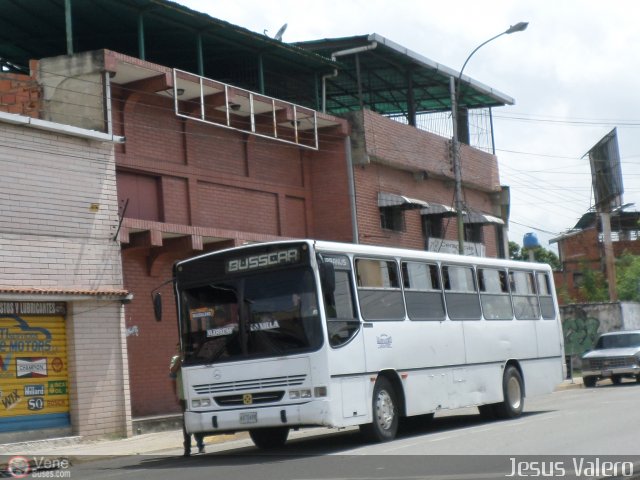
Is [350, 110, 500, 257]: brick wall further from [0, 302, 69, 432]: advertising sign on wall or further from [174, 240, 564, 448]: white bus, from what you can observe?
[174, 240, 564, 448]: white bus

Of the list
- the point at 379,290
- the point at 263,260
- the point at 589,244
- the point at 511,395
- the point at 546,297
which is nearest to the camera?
the point at 263,260

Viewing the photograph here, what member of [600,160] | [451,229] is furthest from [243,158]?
[600,160]

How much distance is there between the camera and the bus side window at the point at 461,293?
61.5ft

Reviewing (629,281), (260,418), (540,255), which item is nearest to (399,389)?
(260,418)

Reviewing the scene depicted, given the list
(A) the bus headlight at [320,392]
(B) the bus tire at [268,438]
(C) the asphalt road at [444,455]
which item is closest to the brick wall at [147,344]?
(C) the asphalt road at [444,455]

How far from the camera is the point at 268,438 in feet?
57.0

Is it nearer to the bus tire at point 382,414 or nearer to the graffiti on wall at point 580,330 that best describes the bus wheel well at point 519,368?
the bus tire at point 382,414

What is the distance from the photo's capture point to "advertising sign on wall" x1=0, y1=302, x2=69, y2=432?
64.5 ft

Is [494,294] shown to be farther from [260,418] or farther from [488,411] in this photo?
[260,418]

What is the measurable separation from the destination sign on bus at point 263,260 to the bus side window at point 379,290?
53.6 inches

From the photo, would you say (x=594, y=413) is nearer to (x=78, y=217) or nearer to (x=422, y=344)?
(x=422, y=344)

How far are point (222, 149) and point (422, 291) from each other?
10469mm

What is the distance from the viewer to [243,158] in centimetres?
2773

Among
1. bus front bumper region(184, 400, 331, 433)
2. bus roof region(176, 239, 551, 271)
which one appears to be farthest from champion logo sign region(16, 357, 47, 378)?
bus front bumper region(184, 400, 331, 433)
